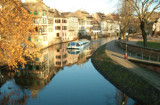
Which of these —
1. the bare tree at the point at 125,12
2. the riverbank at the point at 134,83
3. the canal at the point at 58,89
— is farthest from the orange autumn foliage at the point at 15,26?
the bare tree at the point at 125,12

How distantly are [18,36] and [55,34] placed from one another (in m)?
58.3

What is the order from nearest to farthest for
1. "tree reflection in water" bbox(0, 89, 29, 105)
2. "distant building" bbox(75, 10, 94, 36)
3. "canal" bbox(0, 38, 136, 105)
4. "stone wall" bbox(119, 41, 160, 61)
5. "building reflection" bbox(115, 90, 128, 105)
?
"tree reflection in water" bbox(0, 89, 29, 105) → "building reflection" bbox(115, 90, 128, 105) → "canal" bbox(0, 38, 136, 105) → "stone wall" bbox(119, 41, 160, 61) → "distant building" bbox(75, 10, 94, 36)

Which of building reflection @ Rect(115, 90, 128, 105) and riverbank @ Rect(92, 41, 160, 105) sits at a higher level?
riverbank @ Rect(92, 41, 160, 105)

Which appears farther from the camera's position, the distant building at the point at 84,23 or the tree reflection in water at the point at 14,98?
the distant building at the point at 84,23

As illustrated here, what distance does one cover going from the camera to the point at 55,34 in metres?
70.4

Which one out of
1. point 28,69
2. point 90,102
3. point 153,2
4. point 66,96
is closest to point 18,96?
point 66,96

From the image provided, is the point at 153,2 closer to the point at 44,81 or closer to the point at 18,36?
the point at 44,81

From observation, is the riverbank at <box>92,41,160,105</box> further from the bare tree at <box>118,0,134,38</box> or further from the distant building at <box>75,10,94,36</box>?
the distant building at <box>75,10,94,36</box>

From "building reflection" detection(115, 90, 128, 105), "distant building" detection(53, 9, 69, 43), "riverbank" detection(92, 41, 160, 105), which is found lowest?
"building reflection" detection(115, 90, 128, 105)

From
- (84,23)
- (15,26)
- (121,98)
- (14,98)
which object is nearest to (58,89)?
(14,98)

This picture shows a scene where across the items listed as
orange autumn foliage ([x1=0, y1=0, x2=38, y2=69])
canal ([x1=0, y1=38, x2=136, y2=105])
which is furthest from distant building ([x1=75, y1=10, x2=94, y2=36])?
orange autumn foliage ([x1=0, y1=0, x2=38, y2=69])

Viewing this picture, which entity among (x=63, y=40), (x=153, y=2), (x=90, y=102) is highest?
(x=153, y=2)

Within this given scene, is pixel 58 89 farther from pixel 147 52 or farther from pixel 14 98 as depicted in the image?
pixel 147 52

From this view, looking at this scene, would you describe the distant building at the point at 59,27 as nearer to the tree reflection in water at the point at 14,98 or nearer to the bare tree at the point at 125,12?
the bare tree at the point at 125,12
